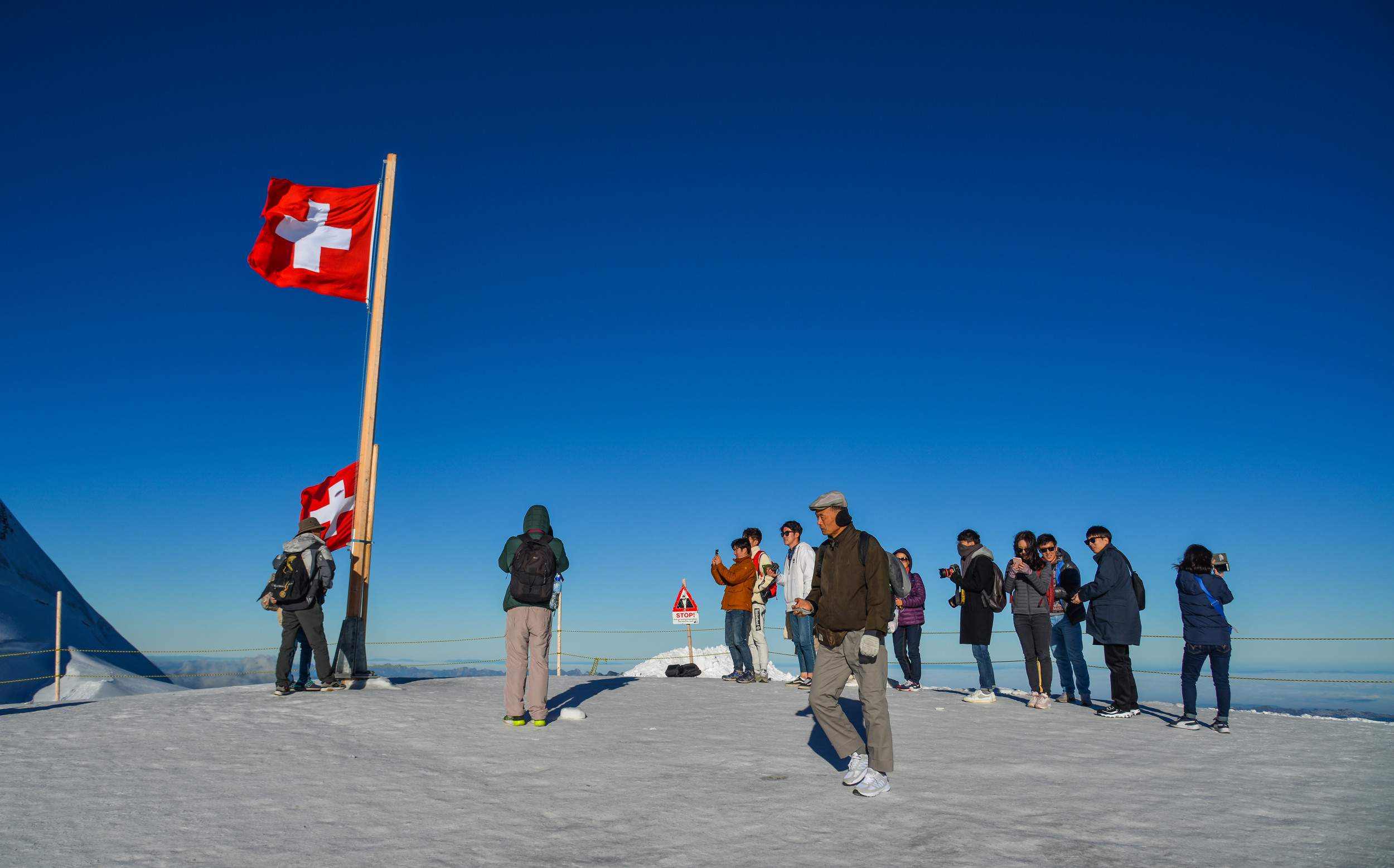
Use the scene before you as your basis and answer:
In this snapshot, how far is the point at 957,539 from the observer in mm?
10234

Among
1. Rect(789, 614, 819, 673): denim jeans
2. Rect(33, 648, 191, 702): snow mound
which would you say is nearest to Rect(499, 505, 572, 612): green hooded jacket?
Rect(789, 614, 819, 673): denim jeans

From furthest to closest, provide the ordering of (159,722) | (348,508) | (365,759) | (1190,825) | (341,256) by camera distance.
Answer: (348,508), (341,256), (159,722), (365,759), (1190,825)

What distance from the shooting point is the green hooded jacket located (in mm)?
7332

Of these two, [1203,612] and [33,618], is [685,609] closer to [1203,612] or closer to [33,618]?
[1203,612]

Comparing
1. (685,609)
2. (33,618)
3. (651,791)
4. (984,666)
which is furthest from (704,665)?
(33,618)

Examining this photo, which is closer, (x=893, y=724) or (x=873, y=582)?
(x=873, y=582)

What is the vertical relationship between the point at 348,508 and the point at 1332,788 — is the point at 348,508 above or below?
above

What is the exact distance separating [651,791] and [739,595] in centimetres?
689

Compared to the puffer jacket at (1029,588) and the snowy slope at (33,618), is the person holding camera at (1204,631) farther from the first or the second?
the snowy slope at (33,618)

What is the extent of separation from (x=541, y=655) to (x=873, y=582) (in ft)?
12.4

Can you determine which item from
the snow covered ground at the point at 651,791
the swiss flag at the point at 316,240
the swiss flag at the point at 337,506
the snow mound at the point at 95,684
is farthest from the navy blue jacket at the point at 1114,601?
the snow mound at the point at 95,684

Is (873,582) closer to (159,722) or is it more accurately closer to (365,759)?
(365,759)

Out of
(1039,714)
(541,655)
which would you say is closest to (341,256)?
(541,655)

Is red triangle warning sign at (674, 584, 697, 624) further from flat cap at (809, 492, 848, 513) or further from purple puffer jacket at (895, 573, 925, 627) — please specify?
flat cap at (809, 492, 848, 513)
